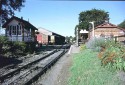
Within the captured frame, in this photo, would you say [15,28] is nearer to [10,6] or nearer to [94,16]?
[10,6]

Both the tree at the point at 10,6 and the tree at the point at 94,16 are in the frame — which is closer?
the tree at the point at 10,6

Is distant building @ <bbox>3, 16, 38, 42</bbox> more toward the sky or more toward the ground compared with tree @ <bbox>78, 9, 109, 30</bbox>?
more toward the ground

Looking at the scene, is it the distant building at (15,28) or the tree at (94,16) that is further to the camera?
the tree at (94,16)

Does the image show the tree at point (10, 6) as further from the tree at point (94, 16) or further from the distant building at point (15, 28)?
the tree at point (94, 16)

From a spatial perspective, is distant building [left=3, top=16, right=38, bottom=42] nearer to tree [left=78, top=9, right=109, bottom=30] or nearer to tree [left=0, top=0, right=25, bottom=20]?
tree [left=0, top=0, right=25, bottom=20]

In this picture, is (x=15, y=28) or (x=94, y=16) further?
(x=94, y=16)

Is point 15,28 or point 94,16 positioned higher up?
point 94,16

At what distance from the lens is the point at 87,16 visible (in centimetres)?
10119

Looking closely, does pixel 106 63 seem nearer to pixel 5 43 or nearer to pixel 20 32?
pixel 5 43

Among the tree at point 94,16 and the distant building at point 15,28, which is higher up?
the tree at point 94,16

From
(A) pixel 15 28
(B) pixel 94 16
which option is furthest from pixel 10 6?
(B) pixel 94 16

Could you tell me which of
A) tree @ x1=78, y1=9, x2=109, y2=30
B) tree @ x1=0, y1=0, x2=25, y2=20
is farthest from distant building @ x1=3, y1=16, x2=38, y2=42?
tree @ x1=78, y1=9, x2=109, y2=30

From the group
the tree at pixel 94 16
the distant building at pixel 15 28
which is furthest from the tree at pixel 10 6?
the tree at pixel 94 16

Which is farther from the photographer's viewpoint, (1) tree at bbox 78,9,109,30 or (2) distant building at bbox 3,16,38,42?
(1) tree at bbox 78,9,109,30
